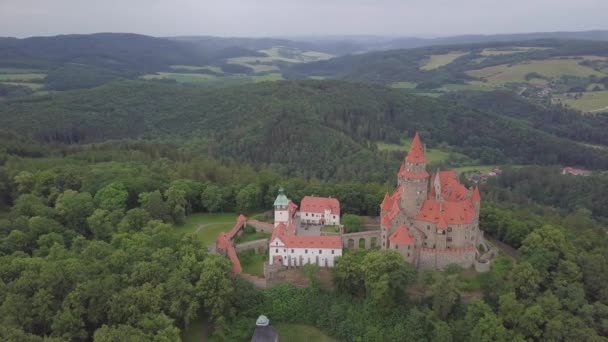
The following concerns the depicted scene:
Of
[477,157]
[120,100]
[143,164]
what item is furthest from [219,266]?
[120,100]

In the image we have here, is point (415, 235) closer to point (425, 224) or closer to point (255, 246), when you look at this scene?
point (425, 224)

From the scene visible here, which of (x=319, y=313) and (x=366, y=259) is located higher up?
(x=366, y=259)

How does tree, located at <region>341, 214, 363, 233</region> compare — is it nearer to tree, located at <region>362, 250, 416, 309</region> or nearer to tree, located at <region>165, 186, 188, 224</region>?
tree, located at <region>362, 250, 416, 309</region>

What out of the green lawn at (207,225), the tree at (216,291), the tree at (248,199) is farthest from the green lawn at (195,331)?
the tree at (248,199)

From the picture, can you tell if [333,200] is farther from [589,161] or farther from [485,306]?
[589,161]

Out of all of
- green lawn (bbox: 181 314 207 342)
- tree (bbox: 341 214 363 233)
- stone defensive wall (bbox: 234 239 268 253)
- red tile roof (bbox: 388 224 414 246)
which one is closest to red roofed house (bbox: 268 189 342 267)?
stone defensive wall (bbox: 234 239 268 253)

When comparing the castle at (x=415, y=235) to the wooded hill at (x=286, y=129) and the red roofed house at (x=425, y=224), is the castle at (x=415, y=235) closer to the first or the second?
the red roofed house at (x=425, y=224)
